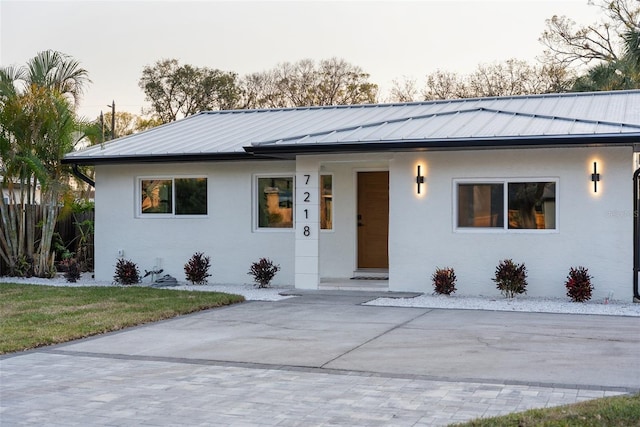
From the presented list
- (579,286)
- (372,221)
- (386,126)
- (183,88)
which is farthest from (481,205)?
(183,88)

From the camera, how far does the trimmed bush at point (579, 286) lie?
1302 cm

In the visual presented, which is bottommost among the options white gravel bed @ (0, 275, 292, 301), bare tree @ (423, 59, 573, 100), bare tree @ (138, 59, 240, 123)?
white gravel bed @ (0, 275, 292, 301)

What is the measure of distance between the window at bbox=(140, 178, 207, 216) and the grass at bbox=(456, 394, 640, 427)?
1180cm

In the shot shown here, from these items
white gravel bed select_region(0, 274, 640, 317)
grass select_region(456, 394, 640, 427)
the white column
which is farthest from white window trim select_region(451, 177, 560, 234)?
grass select_region(456, 394, 640, 427)

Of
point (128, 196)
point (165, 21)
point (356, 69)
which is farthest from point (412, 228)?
point (356, 69)

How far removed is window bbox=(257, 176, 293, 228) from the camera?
53.7 ft

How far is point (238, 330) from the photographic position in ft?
34.7

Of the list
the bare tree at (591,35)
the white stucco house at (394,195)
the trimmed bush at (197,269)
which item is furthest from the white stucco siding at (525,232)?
the bare tree at (591,35)

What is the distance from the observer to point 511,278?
13500mm

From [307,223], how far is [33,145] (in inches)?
Result: 256

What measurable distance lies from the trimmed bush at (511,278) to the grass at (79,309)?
14.7 ft

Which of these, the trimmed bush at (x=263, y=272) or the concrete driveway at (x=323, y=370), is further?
the trimmed bush at (x=263, y=272)

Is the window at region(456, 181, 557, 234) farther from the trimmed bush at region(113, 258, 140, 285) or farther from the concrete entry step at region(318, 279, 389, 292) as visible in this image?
the trimmed bush at region(113, 258, 140, 285)

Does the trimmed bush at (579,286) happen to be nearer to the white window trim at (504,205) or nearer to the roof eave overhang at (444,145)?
the white window trim at (504,205)
